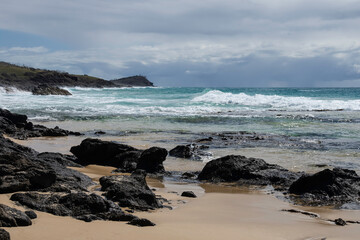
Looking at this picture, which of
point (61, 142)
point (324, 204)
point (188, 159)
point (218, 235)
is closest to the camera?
point (218, 235)

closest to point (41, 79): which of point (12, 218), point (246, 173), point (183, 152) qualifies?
point (183, 152)

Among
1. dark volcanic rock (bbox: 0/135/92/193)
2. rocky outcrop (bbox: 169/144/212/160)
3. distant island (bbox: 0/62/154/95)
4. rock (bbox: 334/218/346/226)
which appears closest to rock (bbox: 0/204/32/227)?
dark volcanic rock (bbox: 0/135/92/193)

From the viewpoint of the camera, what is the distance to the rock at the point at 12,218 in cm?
525

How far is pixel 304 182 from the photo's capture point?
931 cm

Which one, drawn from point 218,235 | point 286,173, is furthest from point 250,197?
point 218,235

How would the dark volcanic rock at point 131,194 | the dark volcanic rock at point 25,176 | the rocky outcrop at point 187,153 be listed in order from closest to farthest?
the dark volcanic rock at point 25,176 < the dark volcanic rock at point 131,194 < the rocky outcrop at point 187,153

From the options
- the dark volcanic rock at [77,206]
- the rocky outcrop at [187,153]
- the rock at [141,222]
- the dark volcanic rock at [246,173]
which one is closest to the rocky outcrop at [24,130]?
the rocky outcrop at [187,153]

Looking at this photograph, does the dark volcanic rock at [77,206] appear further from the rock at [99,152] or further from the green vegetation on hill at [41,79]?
the green vegetation on hill at [41,79]

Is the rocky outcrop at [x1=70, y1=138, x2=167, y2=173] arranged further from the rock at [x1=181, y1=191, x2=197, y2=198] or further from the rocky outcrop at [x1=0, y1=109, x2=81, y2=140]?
the rocky outcrop at [x1=0, y1=109, x2=81, y2=140]

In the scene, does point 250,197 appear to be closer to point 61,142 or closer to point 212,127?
point 61,142

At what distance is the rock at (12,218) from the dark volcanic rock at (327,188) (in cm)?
545

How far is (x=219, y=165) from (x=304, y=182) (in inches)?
94.7

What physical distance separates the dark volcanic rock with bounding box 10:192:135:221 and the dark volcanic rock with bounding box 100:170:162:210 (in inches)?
22.9

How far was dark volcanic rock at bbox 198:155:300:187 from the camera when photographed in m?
10.5
